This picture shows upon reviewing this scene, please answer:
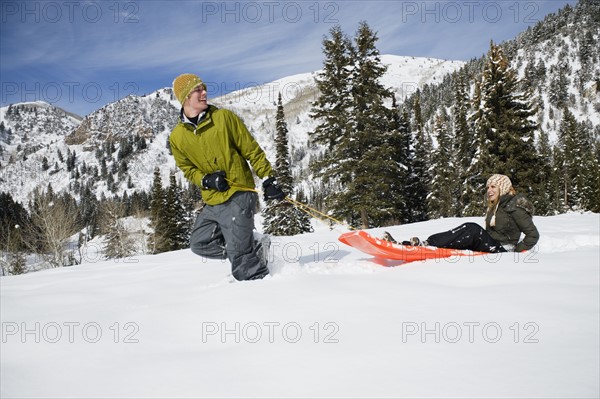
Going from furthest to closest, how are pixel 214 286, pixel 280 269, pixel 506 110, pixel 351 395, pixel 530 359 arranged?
pixel 506 110 < pixel 280 269 < pixel 214 286 < pixel 530 359 < pixel 351 395

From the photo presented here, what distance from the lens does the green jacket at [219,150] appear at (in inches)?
153

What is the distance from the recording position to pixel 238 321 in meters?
2.66

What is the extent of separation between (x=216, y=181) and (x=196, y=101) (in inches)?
35.2

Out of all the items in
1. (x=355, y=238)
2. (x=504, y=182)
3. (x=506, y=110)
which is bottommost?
(x=355, y=238)

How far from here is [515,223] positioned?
511 centimetres

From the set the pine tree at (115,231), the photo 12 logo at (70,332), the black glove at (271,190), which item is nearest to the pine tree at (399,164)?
the black glove at (271,190)

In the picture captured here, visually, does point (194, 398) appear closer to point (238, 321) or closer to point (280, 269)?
point (238, 321)

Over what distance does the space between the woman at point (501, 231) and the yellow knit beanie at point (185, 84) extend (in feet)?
10.1

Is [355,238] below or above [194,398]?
above

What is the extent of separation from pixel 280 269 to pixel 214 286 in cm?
80

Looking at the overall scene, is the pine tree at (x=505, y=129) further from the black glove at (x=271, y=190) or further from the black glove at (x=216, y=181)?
the black glove at (x=216, y=181)

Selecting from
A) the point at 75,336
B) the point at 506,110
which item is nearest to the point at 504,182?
the point at 75,336

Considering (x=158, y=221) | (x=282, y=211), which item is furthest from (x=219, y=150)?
(x=158, y=221)

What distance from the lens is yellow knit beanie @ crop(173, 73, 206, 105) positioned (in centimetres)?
383
